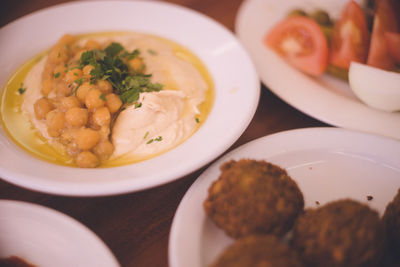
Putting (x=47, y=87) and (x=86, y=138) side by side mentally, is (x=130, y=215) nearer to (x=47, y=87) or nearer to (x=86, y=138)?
(x=86, y=138)

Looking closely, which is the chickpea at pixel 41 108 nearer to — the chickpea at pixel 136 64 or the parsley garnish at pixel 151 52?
the chickpea at pixel 136 64

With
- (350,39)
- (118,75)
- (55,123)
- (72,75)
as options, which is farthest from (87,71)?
(350,39)

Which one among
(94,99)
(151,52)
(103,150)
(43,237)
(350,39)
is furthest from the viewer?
(350,39)

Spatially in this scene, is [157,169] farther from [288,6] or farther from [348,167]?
[288,6]

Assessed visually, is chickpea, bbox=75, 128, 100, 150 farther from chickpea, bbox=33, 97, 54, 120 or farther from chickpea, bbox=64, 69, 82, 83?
chickpea, bbox=64, 69, 82, 83

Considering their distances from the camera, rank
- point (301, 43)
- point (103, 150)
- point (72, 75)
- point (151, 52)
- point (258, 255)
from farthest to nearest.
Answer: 1. point (301, 43)
2. point (151, 52)
3. point (72, 75)
4. point (103, 150)
5. point (258, 255)

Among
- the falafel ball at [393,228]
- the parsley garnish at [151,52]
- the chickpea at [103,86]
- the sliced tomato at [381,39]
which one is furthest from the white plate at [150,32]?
the sliced tomato at [381,39]
